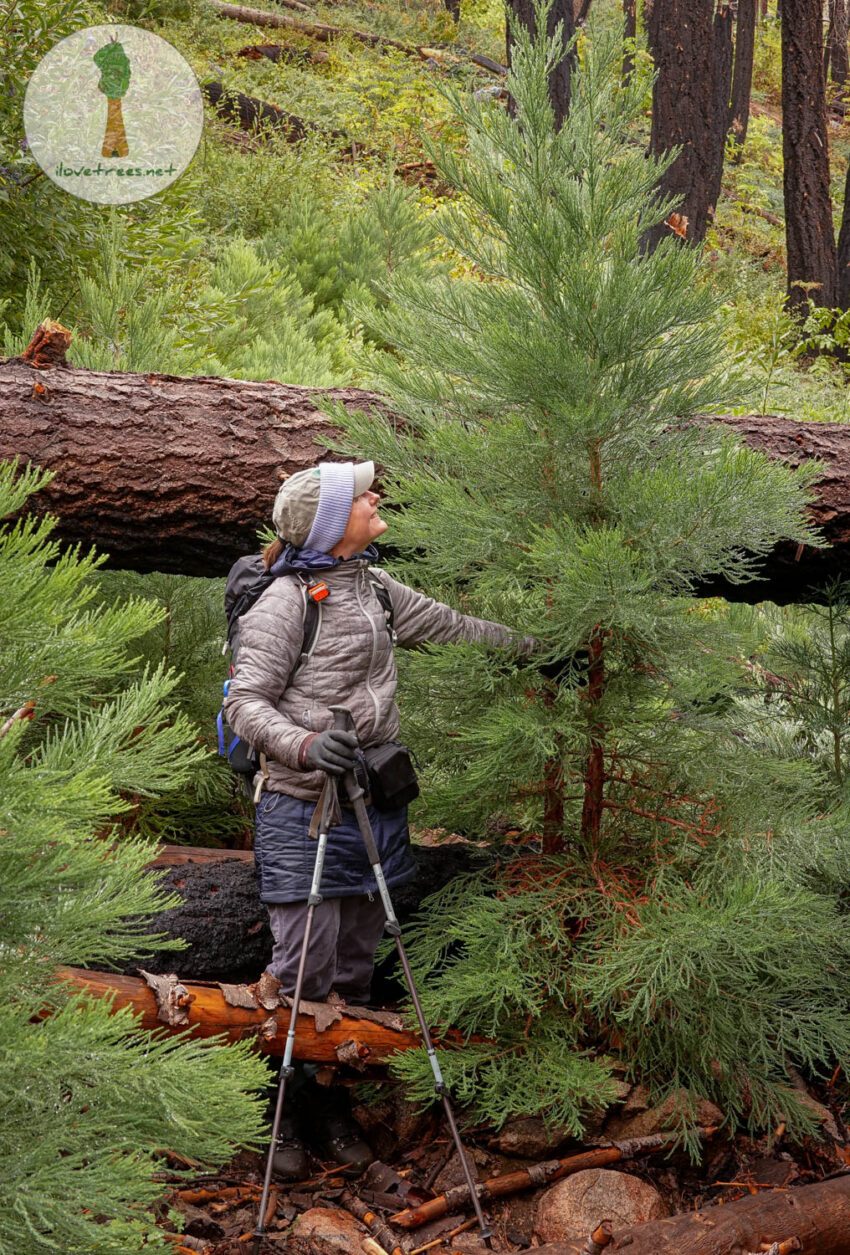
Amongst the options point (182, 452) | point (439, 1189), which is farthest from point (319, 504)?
point (439, 1189)

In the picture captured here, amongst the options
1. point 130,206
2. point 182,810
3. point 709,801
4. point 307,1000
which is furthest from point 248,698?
point 130,206

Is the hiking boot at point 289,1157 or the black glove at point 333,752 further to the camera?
the hiking boot at point 289,1157

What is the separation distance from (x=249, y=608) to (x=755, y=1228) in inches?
104

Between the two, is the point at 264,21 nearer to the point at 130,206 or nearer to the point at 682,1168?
the point at 130,206

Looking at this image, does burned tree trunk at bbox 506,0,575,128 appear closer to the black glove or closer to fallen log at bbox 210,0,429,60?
the black glove

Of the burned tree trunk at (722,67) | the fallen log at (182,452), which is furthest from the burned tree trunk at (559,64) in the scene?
the fallen log at (182,452)

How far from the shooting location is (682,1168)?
3.83 m

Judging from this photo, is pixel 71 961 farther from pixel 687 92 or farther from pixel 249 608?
pixel 687 92

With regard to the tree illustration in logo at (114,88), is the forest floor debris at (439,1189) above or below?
below

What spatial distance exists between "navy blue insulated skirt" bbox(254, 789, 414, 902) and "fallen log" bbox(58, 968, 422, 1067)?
1.21 ft

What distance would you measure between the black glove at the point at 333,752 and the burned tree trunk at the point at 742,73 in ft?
79.7

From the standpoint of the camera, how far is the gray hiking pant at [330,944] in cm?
376

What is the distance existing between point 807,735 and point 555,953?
74.7 inches

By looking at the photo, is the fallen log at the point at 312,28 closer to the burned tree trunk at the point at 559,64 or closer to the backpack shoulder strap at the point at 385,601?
the burned tree trunk at the point at 559,64
